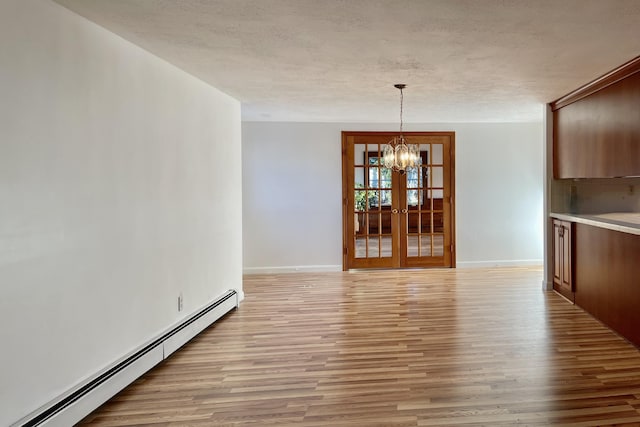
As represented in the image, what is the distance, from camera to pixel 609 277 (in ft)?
12.5

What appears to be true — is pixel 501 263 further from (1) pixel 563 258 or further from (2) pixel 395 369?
(2) pixel 395 369

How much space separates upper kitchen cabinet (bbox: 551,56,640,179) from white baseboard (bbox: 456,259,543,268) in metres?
2.16

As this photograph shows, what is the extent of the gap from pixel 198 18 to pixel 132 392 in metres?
2.30

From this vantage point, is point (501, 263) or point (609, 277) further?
point (501, 263)

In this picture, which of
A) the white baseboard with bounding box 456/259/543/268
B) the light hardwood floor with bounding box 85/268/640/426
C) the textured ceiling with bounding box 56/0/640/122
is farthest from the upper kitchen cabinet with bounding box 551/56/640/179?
the white baseboard with bounding box 456/259/543/268

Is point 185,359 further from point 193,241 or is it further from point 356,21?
point 356,21

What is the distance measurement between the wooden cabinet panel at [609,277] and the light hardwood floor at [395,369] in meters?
0.14

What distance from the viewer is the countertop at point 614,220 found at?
3484mm

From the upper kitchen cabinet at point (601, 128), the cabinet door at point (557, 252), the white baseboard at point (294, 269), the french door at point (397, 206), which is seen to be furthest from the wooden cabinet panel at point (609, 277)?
the white baseboard at point (294, 269)

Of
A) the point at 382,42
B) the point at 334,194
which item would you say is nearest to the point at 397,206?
the point at 334,194

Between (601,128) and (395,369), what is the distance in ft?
9.93

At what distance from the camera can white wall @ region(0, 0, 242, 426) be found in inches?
74.9

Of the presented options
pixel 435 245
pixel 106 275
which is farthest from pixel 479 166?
pixel 106 275

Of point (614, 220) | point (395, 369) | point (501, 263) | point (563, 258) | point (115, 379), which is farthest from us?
point (501, 263)
